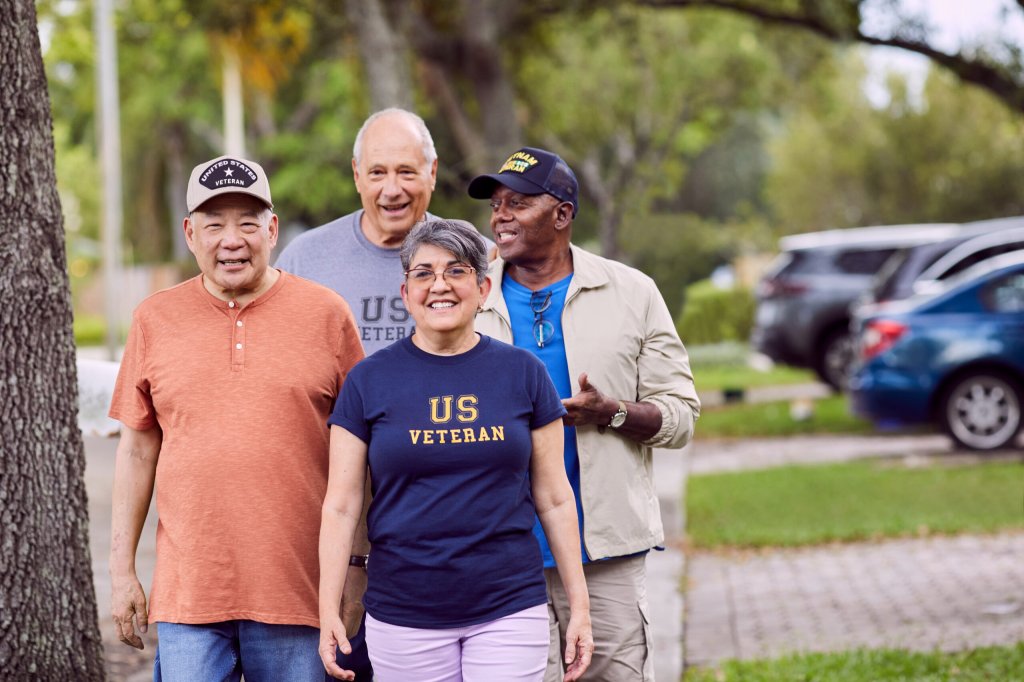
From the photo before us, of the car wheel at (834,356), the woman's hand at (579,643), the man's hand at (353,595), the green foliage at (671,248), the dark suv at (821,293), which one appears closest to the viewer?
the woman's hand at (579,643)

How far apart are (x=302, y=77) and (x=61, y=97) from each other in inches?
512

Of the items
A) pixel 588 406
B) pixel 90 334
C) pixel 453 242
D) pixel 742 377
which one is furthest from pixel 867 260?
pixel 90 334

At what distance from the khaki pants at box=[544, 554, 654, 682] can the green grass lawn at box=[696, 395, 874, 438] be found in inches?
499

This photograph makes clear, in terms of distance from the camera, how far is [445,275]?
3557mm

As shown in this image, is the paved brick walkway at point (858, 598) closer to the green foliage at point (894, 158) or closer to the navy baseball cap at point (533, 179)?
the navy baseball cap at point (533, 179)

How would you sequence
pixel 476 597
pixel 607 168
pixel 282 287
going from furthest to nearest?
1. pixel 607 168
2. pixel 282 287
3. pixel 476 597

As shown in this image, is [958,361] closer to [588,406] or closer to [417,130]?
[417,130]

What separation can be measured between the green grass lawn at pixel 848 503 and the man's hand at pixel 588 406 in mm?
6506

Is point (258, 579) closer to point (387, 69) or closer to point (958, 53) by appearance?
point (387, 69)

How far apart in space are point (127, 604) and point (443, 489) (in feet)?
3.10

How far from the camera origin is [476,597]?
3.46m

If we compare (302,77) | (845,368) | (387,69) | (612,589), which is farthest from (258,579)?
(302,77)

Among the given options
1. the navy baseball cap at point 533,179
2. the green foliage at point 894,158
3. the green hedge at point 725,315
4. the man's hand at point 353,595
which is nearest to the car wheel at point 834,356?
the green hedge at point 725,315

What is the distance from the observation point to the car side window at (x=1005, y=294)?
13.8 meters
